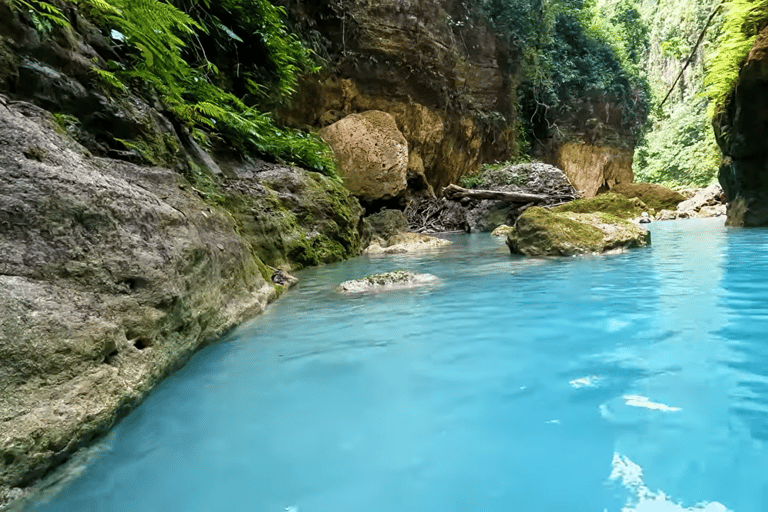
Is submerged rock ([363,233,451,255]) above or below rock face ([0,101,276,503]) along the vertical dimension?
below

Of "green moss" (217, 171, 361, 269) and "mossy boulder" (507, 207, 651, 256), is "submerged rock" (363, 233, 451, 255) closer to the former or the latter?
"green moss" (217, 171, 361, 269)

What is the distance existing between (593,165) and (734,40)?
13.5m

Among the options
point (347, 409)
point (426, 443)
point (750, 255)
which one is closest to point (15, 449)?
point (347, 409)

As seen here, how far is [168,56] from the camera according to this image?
178 inches

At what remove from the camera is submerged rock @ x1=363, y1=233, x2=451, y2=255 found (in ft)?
29.5

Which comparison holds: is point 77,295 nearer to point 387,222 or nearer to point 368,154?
point 387,222

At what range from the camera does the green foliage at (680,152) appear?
96.6ft

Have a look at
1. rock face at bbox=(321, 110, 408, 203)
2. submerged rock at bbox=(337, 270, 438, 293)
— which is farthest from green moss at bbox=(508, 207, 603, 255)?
rock face at bbox=(321, 110, 408, 203)

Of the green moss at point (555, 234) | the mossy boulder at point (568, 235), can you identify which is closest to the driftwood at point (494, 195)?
the mossy boulder at point (568, 235)

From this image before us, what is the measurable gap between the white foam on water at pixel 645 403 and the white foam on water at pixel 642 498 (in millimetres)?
376

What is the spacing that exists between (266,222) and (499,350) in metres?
4.20

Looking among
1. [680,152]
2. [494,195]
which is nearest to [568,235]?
[494,195]

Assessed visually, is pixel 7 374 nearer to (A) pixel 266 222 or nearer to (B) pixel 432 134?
(A) pixel 266 222

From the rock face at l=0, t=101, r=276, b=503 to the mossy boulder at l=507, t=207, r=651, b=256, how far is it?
4.62 metres
